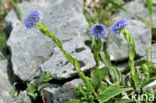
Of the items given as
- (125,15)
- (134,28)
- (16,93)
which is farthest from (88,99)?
(125,15)

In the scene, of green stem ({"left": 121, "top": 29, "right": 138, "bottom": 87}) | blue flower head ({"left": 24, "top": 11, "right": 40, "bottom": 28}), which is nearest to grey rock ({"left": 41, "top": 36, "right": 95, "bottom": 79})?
green stem ({"left": 121, "top": 29, "right": 138, "bottom": 87})

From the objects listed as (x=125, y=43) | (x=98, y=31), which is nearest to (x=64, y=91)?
(x=98, y=31)

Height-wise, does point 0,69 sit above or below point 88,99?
above

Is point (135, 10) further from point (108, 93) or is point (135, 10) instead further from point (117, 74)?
point (108, 93)

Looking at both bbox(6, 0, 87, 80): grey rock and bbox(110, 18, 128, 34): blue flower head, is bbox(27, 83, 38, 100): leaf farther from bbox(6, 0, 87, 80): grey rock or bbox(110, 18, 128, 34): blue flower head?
bbox(110, 18, 128, 34): blue flower head

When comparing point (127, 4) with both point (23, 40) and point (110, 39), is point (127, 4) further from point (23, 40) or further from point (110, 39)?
point (23, 40)

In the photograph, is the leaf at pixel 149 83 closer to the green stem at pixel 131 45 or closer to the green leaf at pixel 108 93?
the green stem at pixel 131 45
